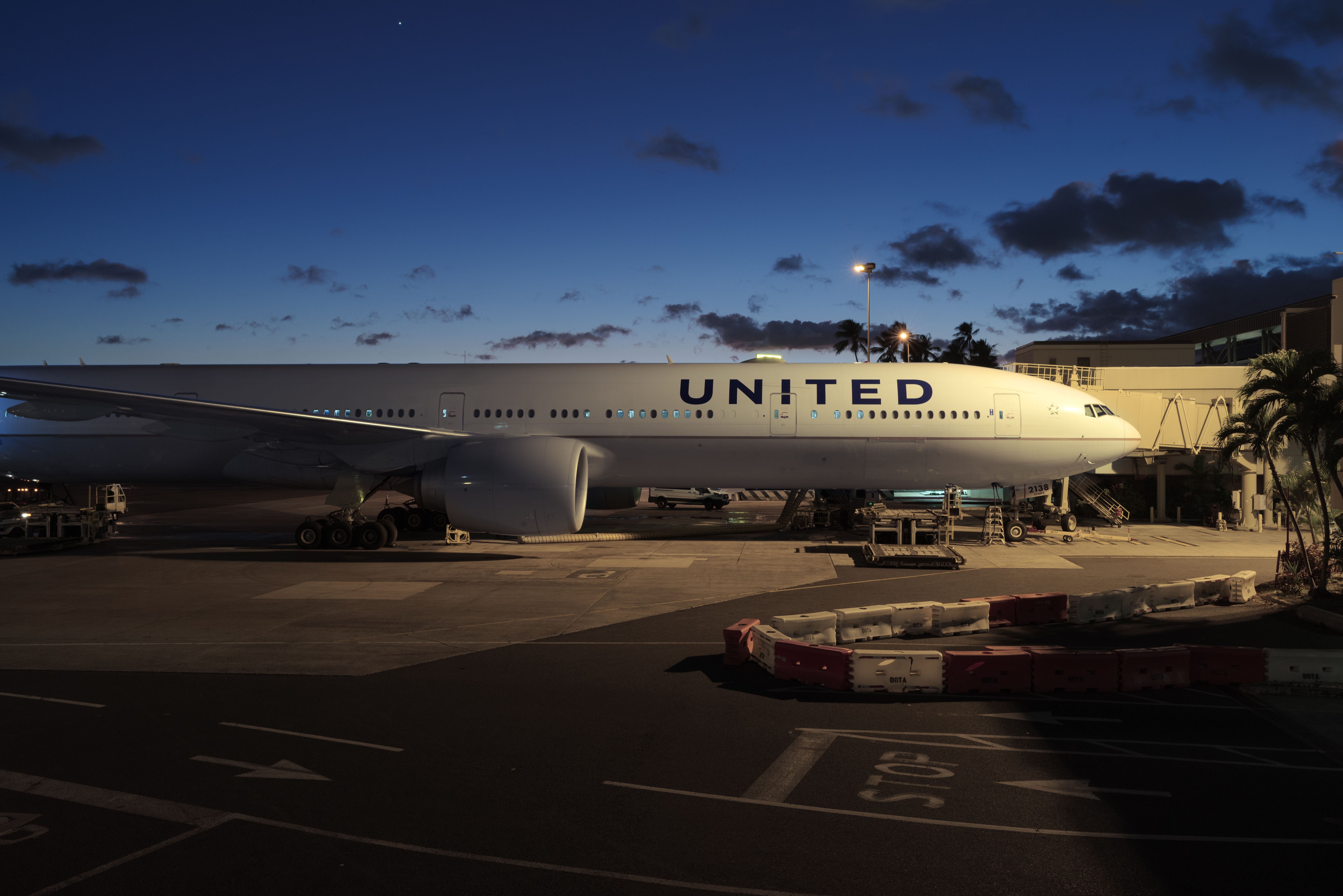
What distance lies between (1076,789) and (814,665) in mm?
3266

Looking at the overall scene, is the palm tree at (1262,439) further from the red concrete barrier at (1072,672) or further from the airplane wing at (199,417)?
the airplane wing at (199,417)

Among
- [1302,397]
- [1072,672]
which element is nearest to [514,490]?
[1072,672]

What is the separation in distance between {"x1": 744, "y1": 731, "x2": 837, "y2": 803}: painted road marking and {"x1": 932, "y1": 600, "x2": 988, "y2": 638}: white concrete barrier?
468 cm

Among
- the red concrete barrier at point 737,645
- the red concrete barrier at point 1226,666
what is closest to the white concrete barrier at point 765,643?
the red concrete barrier at point 737,645

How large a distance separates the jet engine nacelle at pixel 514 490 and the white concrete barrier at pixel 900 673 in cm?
1016

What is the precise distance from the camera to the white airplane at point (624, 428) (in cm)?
2100

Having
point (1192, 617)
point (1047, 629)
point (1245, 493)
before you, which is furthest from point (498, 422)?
point (1245, 493)

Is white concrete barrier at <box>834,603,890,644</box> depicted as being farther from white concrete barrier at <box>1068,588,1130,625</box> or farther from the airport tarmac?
white concrete barrier at <box>1068,588,1130,625</box>

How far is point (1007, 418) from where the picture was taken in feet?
70.2

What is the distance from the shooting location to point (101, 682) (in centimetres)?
947

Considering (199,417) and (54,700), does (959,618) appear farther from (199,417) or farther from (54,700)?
(199,417)

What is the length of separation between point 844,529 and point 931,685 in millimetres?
17402

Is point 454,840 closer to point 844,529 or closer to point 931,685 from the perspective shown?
point 931,685

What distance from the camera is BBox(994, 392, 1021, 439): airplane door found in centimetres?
2134
